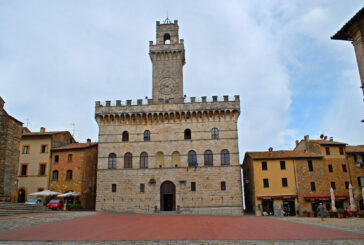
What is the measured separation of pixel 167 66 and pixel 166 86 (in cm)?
296

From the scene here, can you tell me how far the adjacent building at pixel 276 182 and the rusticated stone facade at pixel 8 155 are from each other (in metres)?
25.6

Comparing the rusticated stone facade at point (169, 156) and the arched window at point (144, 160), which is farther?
the arched window at point (144, 160)

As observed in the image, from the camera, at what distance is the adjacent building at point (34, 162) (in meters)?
38.4

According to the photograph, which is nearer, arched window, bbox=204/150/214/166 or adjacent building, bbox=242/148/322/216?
adjacent building, bbox=242/148/322/216

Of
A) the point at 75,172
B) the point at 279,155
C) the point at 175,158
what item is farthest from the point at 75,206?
the point at 279,155

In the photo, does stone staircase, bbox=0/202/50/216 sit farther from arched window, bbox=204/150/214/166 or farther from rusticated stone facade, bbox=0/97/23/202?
arched window, bbox=204/150/214/166

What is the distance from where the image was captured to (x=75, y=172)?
3803 cm

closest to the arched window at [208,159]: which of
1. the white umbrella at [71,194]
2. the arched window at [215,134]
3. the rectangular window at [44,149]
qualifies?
the arched window at [215,134]

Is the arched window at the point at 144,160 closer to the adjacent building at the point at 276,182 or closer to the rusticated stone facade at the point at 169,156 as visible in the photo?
the rusticated stone facade at the point at 169,156

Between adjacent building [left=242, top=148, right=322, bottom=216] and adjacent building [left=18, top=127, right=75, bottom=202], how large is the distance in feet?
86.7

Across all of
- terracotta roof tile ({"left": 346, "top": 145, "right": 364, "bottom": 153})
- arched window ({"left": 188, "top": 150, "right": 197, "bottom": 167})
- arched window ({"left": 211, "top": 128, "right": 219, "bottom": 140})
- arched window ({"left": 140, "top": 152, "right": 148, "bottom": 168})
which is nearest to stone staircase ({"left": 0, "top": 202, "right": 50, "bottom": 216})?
arched window ({"left": 140, "top": 152, "right": 148, "bottom": 168})

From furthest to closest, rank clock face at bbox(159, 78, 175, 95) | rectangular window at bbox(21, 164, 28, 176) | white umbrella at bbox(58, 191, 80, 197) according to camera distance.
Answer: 1. clock face at bbox(159, 78, 175, 95)
2. rectangular window at bbox(21, 164, 28, 176)
3. white umbrella at bbox(58, 191, 80, 197)

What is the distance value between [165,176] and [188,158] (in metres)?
3.44

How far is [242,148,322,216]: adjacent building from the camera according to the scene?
3488 cm
